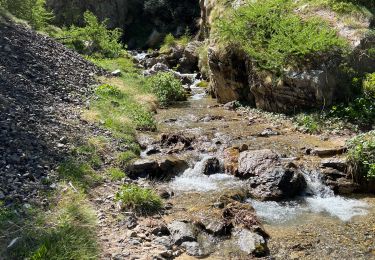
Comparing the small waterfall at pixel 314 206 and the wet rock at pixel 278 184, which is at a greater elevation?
the wet rock at pixel 278 184

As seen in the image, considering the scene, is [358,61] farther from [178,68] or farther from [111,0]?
[111,0]

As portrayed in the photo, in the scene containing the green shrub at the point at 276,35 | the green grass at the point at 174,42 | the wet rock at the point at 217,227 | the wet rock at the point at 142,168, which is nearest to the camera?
the wet rock at the point at 217,227

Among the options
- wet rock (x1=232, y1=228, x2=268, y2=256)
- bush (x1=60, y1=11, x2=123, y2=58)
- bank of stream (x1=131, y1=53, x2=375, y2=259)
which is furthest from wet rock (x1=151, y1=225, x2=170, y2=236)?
bush (x1=60, y1=11, x2=123, y2=58)

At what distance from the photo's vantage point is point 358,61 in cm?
1734

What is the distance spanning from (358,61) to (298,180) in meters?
7.96

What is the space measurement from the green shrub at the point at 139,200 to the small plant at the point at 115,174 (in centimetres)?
148

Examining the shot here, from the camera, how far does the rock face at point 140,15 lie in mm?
46719

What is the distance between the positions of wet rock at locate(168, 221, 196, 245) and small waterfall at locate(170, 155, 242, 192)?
2712 millimetres

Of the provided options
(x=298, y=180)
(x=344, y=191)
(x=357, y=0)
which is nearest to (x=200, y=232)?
(x=298, y=180)

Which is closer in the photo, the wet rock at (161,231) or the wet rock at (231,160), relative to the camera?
the wet rock at (161,231)

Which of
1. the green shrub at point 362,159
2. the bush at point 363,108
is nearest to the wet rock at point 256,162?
the green shrub at point 362,159

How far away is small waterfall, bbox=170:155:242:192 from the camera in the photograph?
40.4 ft

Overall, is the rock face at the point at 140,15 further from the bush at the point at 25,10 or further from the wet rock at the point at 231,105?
the wet rock at the point at 231,105

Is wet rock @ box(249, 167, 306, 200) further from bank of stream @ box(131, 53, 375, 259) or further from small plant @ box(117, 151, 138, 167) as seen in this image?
small plant @ box(117, 151, 138, 167)
